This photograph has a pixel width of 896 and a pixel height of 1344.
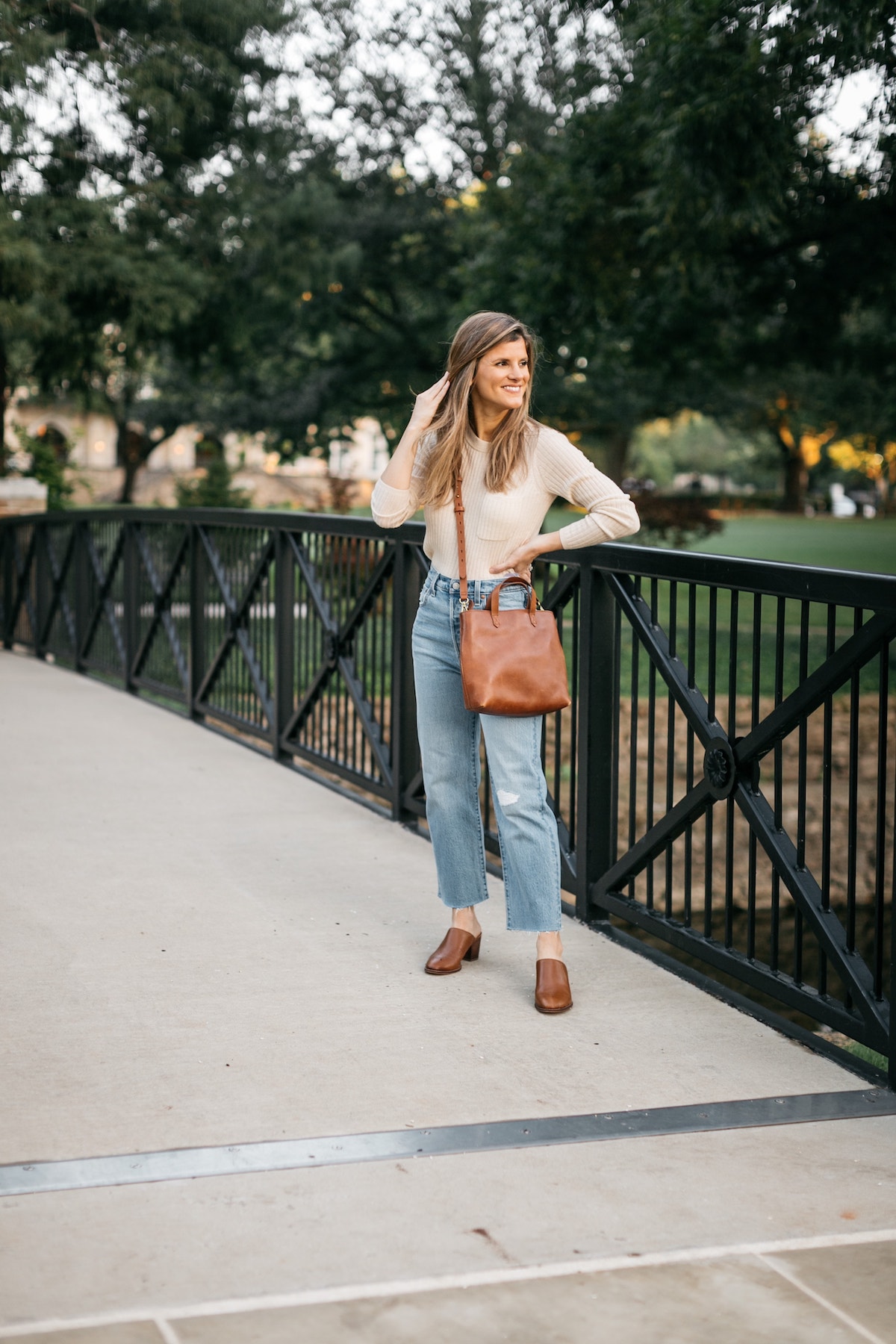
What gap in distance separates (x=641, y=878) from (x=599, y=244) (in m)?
9.41

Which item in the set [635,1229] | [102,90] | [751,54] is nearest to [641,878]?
[751,54]

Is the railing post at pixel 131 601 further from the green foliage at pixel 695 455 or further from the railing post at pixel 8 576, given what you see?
the green foliage at pixel 695 455

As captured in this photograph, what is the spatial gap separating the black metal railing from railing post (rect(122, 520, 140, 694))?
0.08 ft

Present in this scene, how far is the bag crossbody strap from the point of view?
3.93m

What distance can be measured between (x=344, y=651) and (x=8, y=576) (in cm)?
810

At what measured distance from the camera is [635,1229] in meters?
2.73

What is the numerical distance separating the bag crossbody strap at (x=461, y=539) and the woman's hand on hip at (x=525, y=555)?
81mm

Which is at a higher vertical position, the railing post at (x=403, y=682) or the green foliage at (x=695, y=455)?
the green foliage at (x=695, y=455)

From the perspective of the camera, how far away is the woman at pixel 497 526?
3.83 m

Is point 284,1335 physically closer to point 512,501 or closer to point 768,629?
point 512,501

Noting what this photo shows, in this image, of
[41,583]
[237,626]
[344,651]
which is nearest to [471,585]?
[344,651]

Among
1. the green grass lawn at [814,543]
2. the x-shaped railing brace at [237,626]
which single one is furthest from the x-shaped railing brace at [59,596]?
the green grass lawn at [814,543]

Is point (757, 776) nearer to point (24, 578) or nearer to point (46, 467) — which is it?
point (24, 578)

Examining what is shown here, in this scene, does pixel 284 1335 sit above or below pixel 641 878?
above
